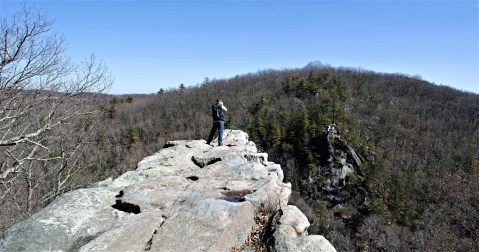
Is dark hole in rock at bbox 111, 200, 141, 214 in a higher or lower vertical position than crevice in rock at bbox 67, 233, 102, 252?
higher

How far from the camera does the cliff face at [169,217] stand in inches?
273

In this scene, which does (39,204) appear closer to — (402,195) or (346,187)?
(402,195)

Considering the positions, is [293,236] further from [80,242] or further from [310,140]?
[310,140]

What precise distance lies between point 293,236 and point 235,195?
226cm

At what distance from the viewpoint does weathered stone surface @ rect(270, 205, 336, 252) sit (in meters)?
6.66

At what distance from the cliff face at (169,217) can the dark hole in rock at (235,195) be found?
0.08 feet

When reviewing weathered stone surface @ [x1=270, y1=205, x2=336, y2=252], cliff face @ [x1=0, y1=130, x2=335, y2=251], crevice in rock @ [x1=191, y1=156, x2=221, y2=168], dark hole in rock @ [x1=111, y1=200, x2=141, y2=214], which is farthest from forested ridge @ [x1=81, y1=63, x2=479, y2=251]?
weathered stone surface @ [x1=270, y1=205, x2=336, y2=252]

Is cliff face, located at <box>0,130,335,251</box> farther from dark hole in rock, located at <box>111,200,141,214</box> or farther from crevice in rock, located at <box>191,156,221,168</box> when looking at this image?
crevice in rock, located at <box>191,156,221,168</box>

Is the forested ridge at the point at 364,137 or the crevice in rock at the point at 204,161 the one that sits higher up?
the crevice in rock at the point at 204,161

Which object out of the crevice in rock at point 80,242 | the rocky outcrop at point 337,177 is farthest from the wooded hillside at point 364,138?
the crevice in rock at point 80,242

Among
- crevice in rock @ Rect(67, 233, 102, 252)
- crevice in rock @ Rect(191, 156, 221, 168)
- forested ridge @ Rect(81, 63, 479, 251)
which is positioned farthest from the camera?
forested ridge @ Rect(81, 63, 479, 251)

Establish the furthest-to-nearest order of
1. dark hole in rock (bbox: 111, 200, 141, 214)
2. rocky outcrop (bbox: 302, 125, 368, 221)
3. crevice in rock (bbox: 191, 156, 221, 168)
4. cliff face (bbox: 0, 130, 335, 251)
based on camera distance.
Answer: rocky outcrop (bbox: 302, 125, 368, 221), crevice in rock (bbox: 191, 156, 221, 168), dark hole in rock (bbox: 111, 200, 141, 214), cliff face (bbox: 0, 130, 335, 251)

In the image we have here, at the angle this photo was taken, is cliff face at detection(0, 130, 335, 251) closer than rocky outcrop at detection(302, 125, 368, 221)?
Yes

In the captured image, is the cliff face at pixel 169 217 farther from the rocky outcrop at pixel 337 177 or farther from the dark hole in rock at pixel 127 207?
the rocky outcrop at pixel 337 177
